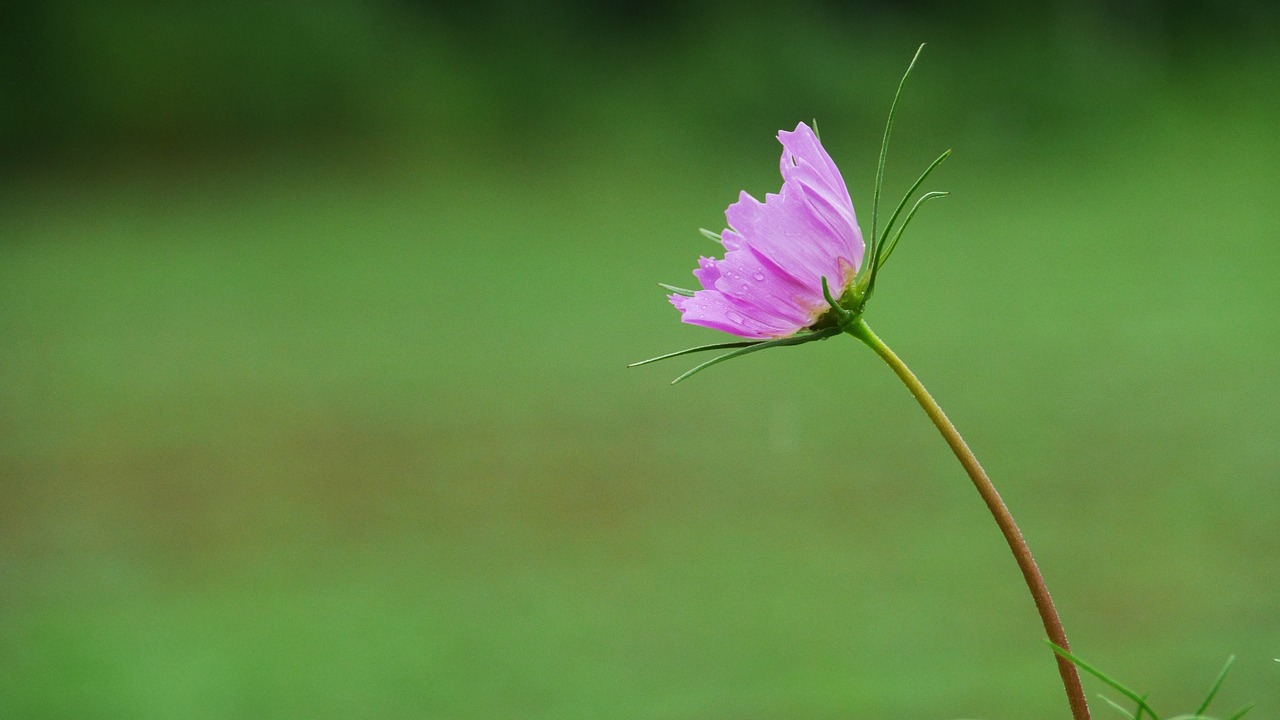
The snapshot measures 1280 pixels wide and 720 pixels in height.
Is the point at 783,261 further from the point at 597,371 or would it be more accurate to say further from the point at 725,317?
the point at 597,371

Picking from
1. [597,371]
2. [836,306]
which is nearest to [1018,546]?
[836,306]

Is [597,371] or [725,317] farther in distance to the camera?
[597,371]

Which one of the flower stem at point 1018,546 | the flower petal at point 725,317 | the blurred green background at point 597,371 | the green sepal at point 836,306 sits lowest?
the flower stem at point 1018,546

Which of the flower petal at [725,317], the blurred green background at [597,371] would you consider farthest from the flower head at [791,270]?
the blurred green background at [597,371]

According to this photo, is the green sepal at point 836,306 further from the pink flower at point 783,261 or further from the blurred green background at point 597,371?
the blurred green background at point 597,371

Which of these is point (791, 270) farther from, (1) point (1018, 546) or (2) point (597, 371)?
(2) point (597, 371)

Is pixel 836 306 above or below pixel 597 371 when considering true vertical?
below
